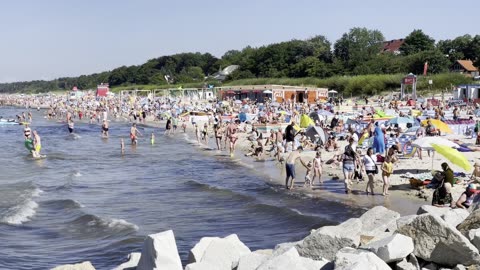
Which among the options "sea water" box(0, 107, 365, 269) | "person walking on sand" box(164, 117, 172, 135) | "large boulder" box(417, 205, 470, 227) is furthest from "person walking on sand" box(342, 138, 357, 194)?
"person walking on sand" box(164, 117, 172, 135)

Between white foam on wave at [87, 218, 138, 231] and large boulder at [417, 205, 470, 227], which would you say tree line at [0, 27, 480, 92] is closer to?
white foam on wave at [87, 218, 138, 231]

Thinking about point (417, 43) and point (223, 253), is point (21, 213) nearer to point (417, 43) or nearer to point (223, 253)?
point (223, 253)

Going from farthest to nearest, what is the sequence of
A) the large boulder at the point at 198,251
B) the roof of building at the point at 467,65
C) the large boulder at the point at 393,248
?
the roof of building at the point at 467,65 → the large boulder at the point at 198,251 → the large boulder at the point at 393,248

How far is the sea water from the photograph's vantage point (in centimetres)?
1230

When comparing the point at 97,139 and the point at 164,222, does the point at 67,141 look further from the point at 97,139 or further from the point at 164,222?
the point at 164,222

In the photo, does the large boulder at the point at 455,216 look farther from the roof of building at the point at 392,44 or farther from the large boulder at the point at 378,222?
the roof of building at the point at 392,44

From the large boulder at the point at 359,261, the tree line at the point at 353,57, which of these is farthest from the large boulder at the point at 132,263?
the tree line at the point at 353,57

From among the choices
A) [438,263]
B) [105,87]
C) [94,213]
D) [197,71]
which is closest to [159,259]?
[438,263]

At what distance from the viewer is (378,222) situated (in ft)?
29.4

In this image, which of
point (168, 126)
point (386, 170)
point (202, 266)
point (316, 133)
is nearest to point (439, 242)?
point (202, 266)

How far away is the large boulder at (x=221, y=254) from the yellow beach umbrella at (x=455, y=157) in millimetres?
8608

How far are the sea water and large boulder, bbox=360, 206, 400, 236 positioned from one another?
10.7 feet

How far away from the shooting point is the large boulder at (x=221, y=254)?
7.54 m

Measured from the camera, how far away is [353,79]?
6450 cm
